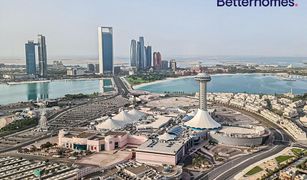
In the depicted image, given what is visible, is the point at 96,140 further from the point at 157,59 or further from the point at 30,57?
the point at 157,59

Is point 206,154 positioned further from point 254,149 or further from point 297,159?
point 297,159

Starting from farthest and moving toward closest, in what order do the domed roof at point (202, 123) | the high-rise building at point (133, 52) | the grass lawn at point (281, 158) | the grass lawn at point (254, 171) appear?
1. the high-rise building at point (133, 52)
2. the domed roof at point (202, 123)
3. the grass lawn at point (281, 158)
4. the grass lawn at point (254, 171)

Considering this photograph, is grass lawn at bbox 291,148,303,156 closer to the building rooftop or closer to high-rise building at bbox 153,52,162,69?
the building rooftop

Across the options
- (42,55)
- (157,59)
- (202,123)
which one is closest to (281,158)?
(202,123)

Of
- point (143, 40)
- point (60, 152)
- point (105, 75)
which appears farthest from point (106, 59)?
point (60, 152)

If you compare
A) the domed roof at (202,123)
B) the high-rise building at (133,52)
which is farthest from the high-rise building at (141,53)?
the domed roof at (202,123)

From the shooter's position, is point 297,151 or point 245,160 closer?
point 245,160

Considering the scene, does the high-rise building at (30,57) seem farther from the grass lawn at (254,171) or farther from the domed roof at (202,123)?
the grass lawn at (254,171)
